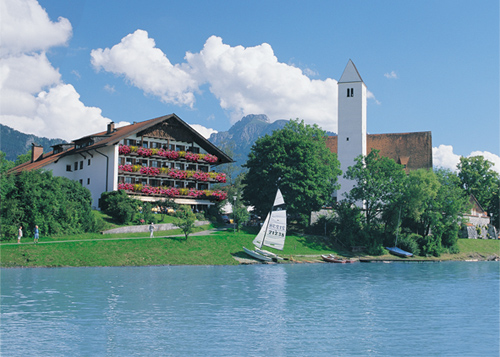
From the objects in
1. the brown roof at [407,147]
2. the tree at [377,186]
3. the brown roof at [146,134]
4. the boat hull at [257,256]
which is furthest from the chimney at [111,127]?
the brown roof at [407,147]

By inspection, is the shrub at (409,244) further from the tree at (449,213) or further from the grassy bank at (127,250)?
the grassy bank at (127,250)

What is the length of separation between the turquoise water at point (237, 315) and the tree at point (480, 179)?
71114 mm

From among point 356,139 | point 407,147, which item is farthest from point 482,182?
point 356,139

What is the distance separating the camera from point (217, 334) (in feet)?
69.0

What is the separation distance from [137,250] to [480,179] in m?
80.8

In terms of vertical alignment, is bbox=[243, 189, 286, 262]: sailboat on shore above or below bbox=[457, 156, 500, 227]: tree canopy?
below

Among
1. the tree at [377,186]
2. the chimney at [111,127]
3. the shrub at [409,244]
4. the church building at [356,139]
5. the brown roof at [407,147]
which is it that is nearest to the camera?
the shrub at [409,244]

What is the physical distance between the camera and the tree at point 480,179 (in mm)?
108750

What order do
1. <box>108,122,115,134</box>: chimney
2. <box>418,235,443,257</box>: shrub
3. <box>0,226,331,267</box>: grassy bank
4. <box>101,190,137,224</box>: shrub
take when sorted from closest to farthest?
<box>0,226,331,267</box>: grassy bank, <box>101,190,137,224</box>: shrub, <box>418,235,443,257</box>: shrub, <box>108,122,115,134</box>: chimney

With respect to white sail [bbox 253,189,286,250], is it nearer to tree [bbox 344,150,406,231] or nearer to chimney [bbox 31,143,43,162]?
tree [bbox 344,150,406,231]

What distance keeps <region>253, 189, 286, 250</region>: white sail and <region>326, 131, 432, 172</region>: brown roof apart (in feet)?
147

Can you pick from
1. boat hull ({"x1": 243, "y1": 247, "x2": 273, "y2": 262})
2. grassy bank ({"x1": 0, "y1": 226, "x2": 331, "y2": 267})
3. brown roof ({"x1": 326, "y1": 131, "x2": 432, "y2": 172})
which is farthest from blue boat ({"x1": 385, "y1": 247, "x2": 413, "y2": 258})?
brown roof ({"x1": 326, "y1": 131, "x2": 432, "y2": 172})

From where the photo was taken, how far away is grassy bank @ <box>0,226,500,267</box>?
45781mm

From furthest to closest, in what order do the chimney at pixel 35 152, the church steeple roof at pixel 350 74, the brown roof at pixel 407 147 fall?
the brown roof at pixel 407 147 < the church steeple roof at pixel 350 74 < the chimney at pixel 35 152
